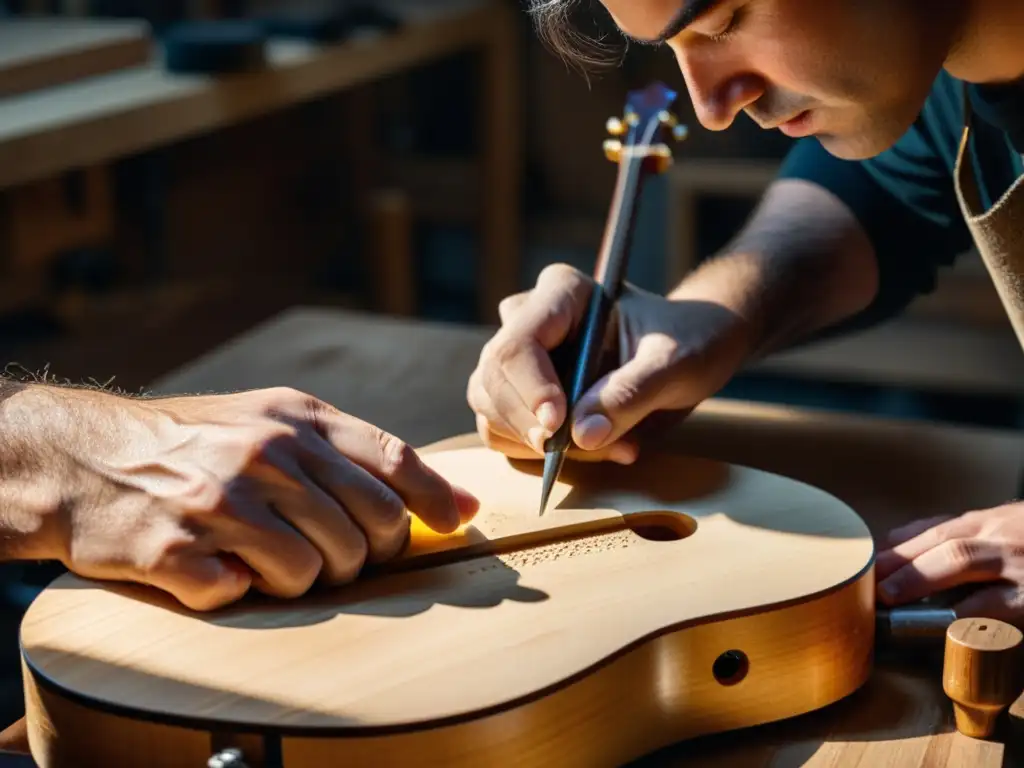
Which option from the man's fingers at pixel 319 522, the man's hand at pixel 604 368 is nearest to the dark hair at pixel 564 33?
the man's hand at pixel 604 368

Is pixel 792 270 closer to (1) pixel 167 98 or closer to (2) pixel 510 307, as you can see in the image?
(2) pixel 510 307

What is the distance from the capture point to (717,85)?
966 millimetres

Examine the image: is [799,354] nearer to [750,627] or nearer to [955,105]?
[955,105]

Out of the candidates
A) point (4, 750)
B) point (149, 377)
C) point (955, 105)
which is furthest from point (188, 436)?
point (149, 377)

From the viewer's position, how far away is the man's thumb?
41.8 inches

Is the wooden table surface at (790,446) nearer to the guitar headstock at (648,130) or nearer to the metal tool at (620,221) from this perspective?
the metal tool at (620,221)

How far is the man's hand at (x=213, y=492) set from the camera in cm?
85

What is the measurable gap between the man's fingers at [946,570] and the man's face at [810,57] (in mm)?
326

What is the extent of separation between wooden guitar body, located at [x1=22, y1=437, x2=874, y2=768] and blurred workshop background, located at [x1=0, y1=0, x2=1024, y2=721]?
1103mm

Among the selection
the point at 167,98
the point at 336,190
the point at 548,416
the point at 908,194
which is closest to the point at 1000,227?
the point at 908,194

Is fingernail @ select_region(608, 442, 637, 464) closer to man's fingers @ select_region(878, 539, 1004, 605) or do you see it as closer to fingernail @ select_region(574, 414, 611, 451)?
fingernail @ select_region(574, 414, 611, 451)

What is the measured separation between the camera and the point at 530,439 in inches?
42.3

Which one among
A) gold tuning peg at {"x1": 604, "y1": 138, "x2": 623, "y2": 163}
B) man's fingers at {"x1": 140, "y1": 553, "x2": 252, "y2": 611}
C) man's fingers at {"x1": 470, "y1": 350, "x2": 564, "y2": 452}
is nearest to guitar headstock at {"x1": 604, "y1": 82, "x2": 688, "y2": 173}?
gold tuning peg at {"x1": 604, "y1": 138, "x2": 623, "y2": 163}

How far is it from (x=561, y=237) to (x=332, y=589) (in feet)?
8.57
